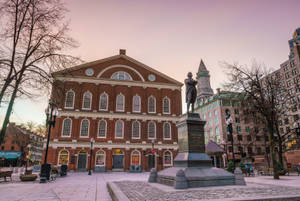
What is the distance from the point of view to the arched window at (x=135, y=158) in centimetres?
3172

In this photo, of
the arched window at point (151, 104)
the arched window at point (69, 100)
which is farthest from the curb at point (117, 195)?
the arched window at point (151, 104)

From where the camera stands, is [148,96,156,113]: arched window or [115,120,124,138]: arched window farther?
[148,96,156,113]: arched window

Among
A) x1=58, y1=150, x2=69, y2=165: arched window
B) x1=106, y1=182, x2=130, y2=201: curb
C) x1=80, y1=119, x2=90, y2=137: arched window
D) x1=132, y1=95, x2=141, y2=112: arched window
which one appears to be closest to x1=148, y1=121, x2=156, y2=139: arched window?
x1=132, y1=95, x2=141, y2=112: arched window

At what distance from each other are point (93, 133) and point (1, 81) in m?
21.6

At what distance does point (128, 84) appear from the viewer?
35125 mm

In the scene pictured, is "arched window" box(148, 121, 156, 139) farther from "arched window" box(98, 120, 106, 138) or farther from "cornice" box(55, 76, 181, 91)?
"arched window" box(98, 120, 106, 138)

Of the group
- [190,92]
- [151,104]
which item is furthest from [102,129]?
[190,92]

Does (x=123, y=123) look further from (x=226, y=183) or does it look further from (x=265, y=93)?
(x=226, y=183)

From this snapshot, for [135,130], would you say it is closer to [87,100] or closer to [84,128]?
[84,128]

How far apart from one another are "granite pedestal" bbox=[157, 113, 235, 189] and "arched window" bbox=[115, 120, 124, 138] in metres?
22.3

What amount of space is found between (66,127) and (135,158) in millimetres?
11826

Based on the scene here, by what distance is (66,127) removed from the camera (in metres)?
30.7

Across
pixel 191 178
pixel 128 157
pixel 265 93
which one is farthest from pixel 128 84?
pixel 191 178

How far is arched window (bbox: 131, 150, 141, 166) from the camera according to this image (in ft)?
104
